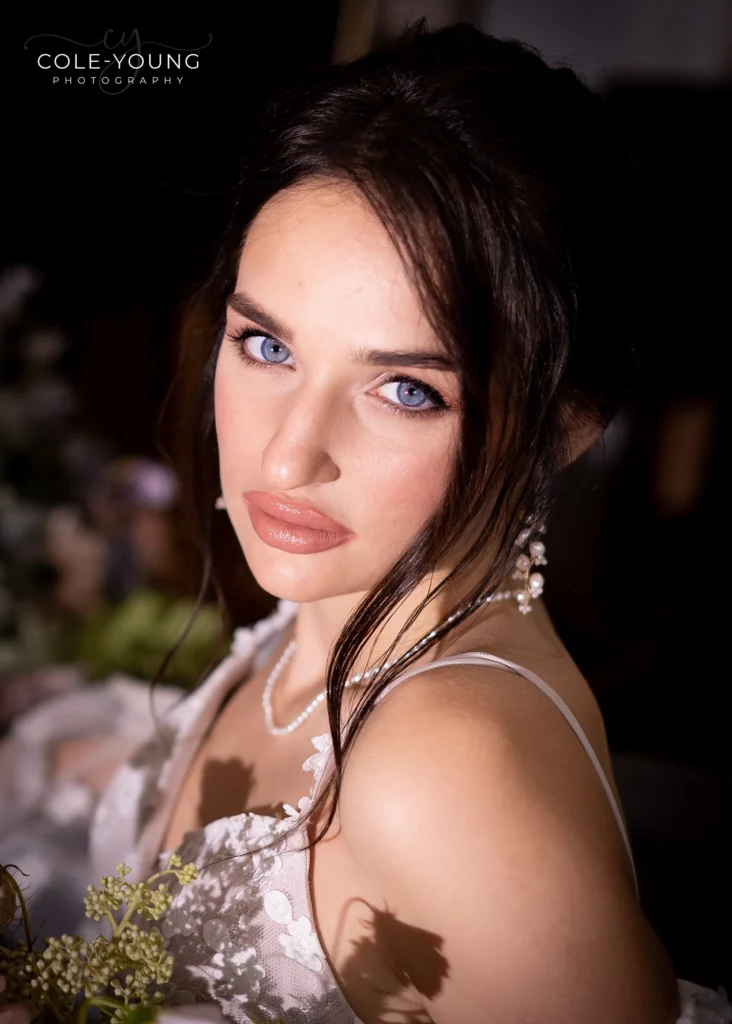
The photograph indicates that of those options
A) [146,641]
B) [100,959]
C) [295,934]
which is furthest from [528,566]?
[146,641]

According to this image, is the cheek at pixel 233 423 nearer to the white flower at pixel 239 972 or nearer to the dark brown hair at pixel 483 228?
the dark brown hair at pixel 483 228

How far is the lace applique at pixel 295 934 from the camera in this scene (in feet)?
3.26

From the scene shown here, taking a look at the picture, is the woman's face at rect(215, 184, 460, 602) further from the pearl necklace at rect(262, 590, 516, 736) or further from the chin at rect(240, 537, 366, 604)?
the pearl necklace at rect(262, 590, 516, 736)

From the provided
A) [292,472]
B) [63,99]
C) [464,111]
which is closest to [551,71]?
[464,111]

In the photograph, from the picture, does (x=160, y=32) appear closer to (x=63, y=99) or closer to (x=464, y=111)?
(x=63, y=99)

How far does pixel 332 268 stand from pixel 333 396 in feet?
0.47

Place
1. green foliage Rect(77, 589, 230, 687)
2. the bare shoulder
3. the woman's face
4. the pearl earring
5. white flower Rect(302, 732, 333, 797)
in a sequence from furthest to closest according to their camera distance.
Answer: green foliage Rect(77, 589, 230, 687) → the pearl earring → white flower Rect(302, 732, 333, 797) → the woman's face → the bare shoulder

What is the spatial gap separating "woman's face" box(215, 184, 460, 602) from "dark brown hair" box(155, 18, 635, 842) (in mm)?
28

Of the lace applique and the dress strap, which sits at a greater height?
the dress strap

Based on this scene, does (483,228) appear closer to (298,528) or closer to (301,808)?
(298,528)

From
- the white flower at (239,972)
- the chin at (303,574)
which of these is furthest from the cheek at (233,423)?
the white flower at (239,972)

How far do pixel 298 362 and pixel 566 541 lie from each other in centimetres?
164

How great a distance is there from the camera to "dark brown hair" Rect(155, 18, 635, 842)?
952 mm

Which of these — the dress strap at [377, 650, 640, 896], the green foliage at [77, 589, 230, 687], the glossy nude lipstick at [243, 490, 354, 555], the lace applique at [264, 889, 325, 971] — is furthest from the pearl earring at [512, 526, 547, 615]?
the green foliage at [77, 589, 230, 687]
